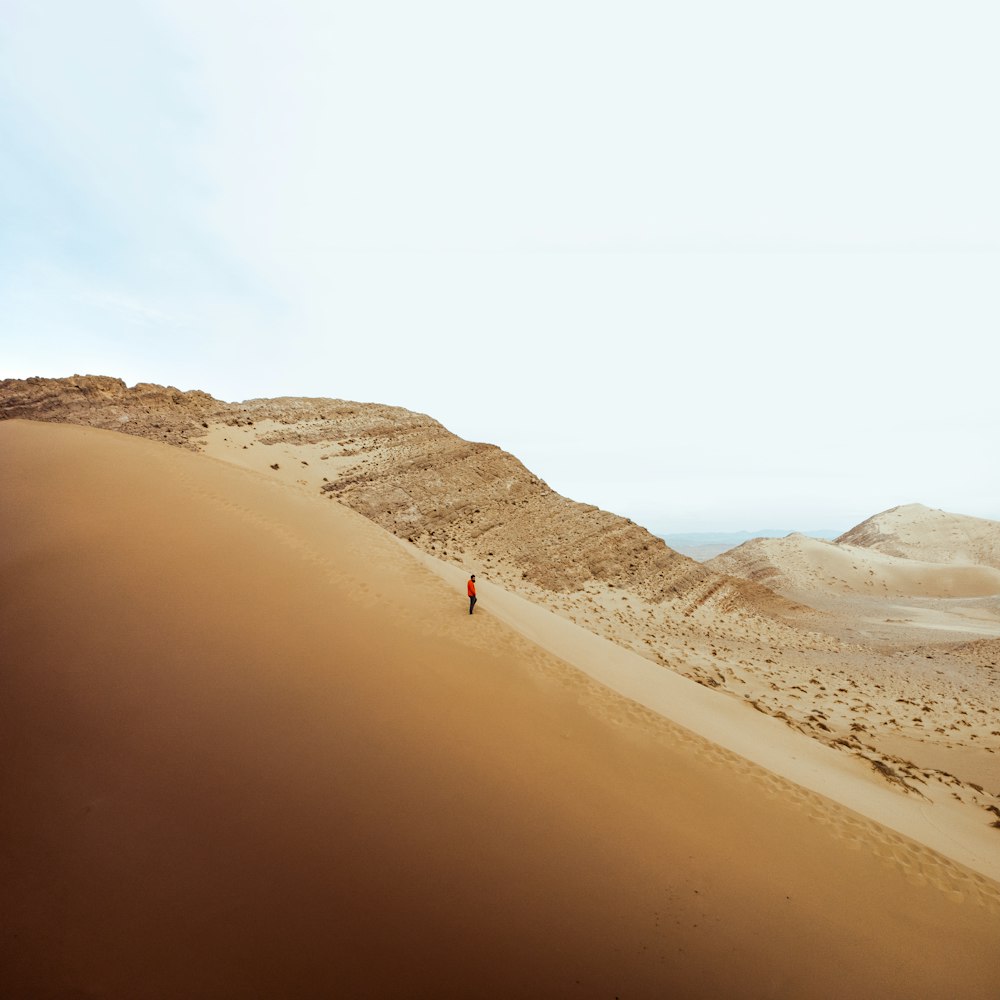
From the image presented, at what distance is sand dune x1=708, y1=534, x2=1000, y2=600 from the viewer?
141ft

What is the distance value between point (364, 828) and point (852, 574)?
53.3 metres

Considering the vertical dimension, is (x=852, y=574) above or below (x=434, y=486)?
above

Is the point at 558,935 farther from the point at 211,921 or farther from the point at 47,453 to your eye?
the point at 47,453

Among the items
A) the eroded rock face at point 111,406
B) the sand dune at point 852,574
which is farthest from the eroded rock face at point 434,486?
the sand dune at point 852,574

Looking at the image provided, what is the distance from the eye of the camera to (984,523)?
6269 centimetres

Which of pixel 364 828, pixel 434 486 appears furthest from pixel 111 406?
pixel 364 828

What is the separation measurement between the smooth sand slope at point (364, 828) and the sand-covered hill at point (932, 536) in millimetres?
66991

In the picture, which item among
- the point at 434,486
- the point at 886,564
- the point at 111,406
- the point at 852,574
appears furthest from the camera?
the point at 886,564

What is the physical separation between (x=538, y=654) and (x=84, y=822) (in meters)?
6.68

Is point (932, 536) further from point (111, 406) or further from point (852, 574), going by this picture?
point (111, 406)

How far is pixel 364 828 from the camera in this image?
4848 millimetres

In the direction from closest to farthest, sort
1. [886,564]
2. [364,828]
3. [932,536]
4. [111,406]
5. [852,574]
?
[364,828] < [111,406] < [852,574] < [886,564] < [932,536]

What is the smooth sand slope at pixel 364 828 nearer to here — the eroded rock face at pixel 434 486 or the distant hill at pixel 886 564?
the eroded rock face at pixel 434 486

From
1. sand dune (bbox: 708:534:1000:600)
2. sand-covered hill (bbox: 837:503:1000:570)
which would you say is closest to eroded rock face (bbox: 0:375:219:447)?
sand dune (bbox: 708:534:1000:600)
